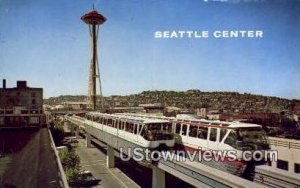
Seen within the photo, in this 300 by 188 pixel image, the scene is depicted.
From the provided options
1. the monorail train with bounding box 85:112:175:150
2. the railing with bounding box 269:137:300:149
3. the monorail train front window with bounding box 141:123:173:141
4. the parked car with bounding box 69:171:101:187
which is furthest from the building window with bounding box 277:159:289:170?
the parked car with bounding box 69:171:101:187

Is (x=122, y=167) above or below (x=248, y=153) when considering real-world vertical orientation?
below

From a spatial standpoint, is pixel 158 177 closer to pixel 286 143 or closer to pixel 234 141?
pixel 234 141

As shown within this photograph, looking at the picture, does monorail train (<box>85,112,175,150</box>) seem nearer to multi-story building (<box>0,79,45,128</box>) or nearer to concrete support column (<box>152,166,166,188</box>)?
concrete support column (<box>152,166,166,188</box>)

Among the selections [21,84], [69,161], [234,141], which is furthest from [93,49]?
[234,141]

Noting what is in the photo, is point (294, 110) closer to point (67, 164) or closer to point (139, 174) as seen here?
point (139, 174)

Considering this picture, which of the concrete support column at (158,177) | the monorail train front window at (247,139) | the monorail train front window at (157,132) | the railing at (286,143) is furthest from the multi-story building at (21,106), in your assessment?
the monorail train front window at (247,139)

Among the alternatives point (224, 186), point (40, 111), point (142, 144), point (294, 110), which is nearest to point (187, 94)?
point (40, 111)

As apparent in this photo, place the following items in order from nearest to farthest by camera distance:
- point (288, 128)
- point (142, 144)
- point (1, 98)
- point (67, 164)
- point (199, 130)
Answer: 1. point (199, 130)
2. point (142, 144)
3. point (67, 164)
4. point (288, 128)
5. point (1, 98)
